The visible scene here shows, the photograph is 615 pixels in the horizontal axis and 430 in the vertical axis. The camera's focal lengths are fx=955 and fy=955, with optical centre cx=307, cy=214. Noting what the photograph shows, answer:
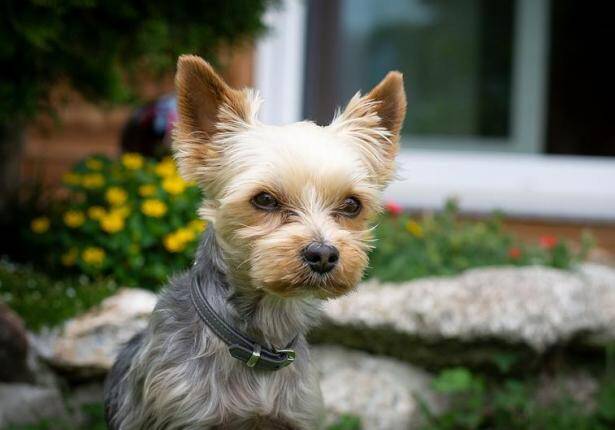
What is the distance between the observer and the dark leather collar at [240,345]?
3.05 m

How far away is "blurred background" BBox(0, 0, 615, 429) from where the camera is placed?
4941 millimetres

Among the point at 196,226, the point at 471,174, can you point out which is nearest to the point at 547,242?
the point at 471,174

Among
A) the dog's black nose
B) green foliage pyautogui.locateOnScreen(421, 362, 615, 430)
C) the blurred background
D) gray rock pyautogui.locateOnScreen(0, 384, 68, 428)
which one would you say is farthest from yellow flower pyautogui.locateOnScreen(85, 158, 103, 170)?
the dog's black nose

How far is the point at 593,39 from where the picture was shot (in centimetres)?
909

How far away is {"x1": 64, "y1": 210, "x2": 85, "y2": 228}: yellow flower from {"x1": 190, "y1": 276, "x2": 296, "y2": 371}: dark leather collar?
2778 mm

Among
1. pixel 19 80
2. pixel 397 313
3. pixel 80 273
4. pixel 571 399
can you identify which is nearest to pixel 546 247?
pixel 571 399

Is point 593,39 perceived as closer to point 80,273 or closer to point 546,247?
point 546,247

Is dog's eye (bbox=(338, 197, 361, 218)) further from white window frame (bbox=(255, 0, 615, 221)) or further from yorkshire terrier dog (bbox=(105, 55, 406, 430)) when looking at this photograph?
white window frame (bbox=(255, 0, 615, 221))

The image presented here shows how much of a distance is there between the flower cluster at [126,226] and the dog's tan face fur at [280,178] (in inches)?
91.8

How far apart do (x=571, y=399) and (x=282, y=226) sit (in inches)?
113

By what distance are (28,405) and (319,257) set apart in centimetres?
242

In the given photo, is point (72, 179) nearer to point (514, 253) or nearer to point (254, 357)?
point (514, 253)

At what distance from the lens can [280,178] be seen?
2.96m

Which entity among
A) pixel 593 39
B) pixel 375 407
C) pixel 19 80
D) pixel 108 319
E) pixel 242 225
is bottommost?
pixel 375 407
